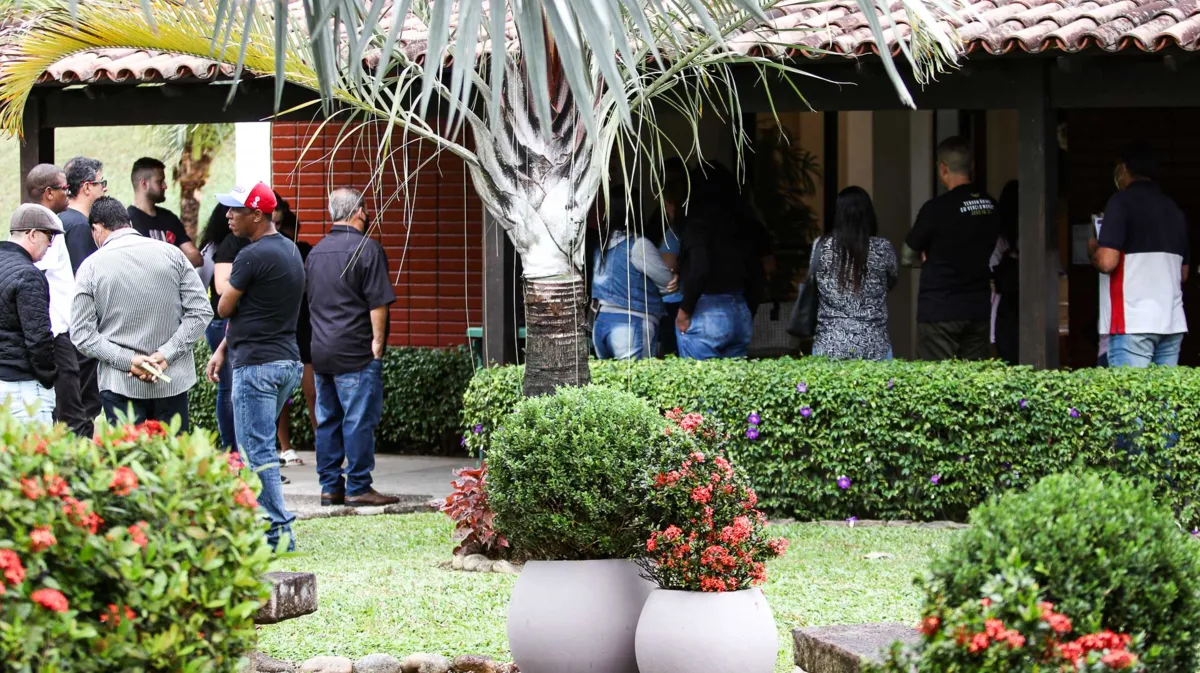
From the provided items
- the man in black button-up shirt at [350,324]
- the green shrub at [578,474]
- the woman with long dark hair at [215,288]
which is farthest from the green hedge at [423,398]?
the green shrub at [578,474]

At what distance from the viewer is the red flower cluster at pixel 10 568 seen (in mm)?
3104

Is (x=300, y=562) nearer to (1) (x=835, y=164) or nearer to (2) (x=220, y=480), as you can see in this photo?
(2) (x=220, y=480)

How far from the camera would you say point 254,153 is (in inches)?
545

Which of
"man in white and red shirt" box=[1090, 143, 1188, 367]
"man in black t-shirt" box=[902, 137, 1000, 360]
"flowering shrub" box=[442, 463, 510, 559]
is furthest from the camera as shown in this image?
"man in black t-shirt" box=[902, 137, 1000, 360]

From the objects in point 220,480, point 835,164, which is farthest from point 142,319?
point 835,164

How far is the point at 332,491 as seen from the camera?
9805mm

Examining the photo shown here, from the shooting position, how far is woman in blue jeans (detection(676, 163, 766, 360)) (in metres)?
9.91

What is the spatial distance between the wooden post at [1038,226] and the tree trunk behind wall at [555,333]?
3282 mm

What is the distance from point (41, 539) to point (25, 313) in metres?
4.42

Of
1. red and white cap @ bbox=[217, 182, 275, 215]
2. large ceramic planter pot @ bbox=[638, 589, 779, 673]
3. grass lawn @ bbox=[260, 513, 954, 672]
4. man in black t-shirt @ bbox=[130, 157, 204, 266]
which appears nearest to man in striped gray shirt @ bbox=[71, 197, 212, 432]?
red and white cap @ bbox=[217, 182, 275, 215]

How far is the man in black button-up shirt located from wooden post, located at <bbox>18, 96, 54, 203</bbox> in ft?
8.82

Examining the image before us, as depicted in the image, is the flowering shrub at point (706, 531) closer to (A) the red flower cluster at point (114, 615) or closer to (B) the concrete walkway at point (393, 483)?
(A) the red flower cluster at point (114, 615)

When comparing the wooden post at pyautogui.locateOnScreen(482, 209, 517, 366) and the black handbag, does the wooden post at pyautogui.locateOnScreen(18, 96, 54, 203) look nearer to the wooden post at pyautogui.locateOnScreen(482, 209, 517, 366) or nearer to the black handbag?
the wooden post at pyautogui.locateOnScreen(482, 209, 517, 366)

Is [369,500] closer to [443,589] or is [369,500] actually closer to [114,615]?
[443,589]
